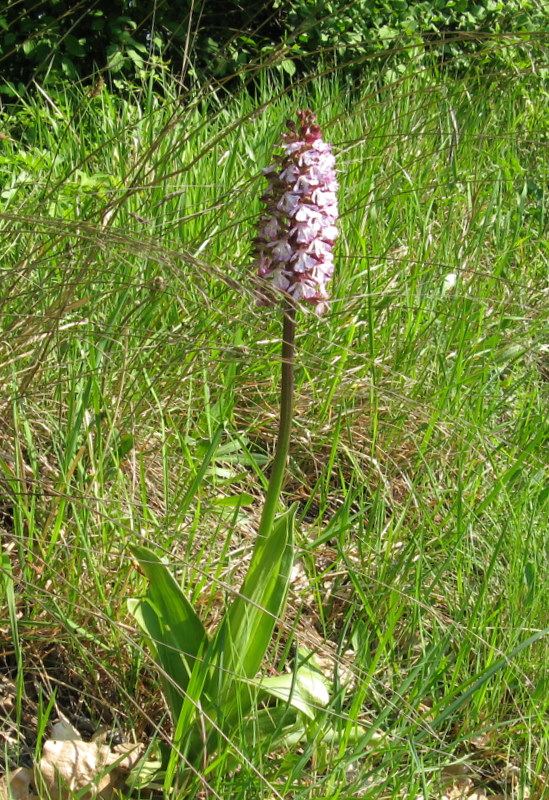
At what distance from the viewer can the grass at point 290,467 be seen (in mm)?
1342

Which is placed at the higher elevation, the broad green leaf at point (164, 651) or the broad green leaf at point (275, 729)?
the broad green leaf at point (164, 651)

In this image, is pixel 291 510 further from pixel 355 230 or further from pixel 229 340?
pixel 355 230

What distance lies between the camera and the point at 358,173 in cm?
283

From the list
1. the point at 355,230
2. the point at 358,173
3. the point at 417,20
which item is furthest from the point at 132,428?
the point at 417,20

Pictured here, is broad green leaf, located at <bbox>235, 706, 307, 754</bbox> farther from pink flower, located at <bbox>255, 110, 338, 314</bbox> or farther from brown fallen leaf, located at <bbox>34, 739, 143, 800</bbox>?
pink flower, located at <bbox>255, 110, 338, 314</bbox>

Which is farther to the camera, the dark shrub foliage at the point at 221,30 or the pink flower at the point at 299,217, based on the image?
the dark shrub foliage at the point at 221,30

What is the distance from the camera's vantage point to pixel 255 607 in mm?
1312

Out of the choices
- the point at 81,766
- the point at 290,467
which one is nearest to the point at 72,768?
the point at 81,766

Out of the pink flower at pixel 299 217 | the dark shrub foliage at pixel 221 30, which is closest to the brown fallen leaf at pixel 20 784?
the pink flower at pixel 299 217

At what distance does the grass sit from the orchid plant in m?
0.05

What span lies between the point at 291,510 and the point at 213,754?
1.36 ft

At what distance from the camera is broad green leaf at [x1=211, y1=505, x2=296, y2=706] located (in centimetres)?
129

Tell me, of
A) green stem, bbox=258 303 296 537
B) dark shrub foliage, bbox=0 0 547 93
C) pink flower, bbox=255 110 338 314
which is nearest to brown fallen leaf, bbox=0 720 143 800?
green stem, bbox=258 303 296 537

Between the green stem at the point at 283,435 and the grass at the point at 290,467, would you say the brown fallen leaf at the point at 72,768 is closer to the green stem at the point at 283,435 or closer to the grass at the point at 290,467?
the grass at the point at 290,467
